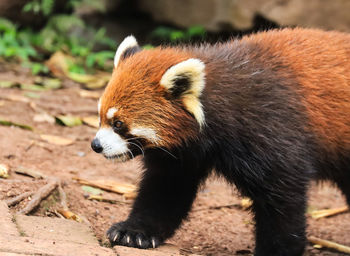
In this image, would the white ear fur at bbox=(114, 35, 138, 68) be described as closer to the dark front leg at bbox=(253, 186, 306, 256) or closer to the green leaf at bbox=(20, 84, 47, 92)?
the dark front leg at bbox=(253, 186, 306, 256)

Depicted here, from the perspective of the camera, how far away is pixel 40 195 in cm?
532

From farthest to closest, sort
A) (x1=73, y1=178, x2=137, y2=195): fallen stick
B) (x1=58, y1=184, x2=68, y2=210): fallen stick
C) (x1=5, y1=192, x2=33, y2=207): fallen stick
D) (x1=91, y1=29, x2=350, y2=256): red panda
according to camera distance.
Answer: (x1=73, y1=178, x2=137, y2=195): fallen stick, (x1=58, y1=184, x2=68, y2=210): fallen stick, (x1=5, y1=192, x2=33, y2=207): fallen stick, (x1=91, y1=29, x2=350, y2=256): red panda

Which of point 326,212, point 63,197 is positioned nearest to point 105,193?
point 63,197

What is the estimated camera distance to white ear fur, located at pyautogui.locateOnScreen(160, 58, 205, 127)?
14.8 ft

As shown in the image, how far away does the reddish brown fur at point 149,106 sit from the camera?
4586mm

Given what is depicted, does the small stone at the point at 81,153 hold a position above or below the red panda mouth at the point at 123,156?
below

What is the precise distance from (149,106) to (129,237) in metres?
1.10

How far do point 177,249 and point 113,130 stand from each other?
1.16 metres

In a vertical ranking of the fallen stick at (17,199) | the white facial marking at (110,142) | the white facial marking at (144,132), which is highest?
the white facial marking at (144,132)

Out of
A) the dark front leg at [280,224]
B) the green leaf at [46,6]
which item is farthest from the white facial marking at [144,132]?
the green leaf at [46,6]

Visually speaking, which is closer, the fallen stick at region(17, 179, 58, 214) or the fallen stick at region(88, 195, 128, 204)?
the fallen stick at region(17, 179, 58, 214)

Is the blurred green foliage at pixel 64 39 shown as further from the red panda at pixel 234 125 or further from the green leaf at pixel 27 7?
the red panda at pixel 234 125

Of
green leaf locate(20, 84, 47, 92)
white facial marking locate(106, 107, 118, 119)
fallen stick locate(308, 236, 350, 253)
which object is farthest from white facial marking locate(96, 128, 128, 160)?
green leaf locate(20, 84, 47, 92)

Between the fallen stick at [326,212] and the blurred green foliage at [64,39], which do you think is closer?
the fallen stick at [326,212]
